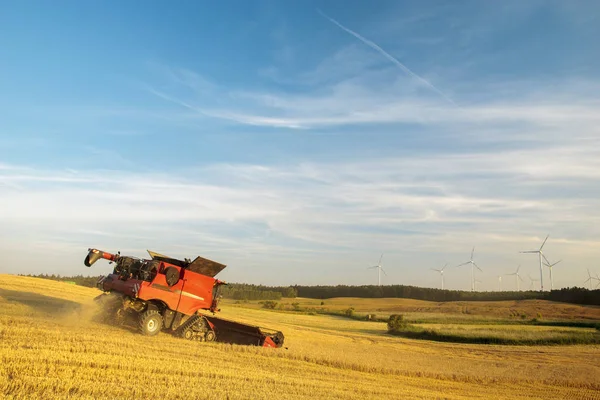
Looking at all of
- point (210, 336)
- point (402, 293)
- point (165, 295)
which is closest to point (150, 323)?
point (165, 295)

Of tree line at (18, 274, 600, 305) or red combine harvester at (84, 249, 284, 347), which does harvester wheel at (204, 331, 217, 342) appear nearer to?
red combine harvester at (84, 249, 284, 347)

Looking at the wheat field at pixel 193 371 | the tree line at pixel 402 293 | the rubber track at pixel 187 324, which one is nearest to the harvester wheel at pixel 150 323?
the wheat field at pixel 193 371

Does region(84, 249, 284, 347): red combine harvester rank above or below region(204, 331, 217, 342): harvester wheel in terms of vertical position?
above

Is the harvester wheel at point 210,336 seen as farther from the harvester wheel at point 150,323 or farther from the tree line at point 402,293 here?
the tree line at point 402,293

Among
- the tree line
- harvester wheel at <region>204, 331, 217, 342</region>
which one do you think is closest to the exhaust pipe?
harvester wheel at <region>204, 331, 217, 342</region>

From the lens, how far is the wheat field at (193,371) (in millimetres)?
8867

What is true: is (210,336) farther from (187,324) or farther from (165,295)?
(165,295)

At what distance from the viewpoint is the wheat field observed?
8.87 m

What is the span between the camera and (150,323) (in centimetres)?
1655

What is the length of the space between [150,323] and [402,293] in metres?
113

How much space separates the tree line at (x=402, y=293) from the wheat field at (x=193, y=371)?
7547cm

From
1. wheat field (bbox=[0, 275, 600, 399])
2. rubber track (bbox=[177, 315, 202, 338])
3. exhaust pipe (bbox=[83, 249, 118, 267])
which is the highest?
exhaust pipe (bbox=[83, 249, 118, 267])

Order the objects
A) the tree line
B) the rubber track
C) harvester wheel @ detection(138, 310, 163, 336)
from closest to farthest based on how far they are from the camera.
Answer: harvester wheel @ detection(138, 310, 163, 336) < the rubber track < the tree line

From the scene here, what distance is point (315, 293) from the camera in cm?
13062
